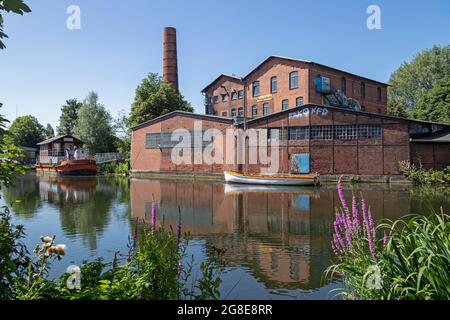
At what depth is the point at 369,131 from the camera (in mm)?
27359

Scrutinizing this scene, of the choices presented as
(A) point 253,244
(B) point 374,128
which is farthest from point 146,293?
(B) point 374,128

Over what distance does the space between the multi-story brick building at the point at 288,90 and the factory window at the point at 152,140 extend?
10.1 meters

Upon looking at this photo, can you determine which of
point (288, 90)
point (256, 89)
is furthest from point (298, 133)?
point (256, 89)

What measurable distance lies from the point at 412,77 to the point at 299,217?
52495mm

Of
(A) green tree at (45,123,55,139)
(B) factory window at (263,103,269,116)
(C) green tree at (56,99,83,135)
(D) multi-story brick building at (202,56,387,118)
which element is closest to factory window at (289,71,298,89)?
(D) multi-story brick building at (202,56,387,118)

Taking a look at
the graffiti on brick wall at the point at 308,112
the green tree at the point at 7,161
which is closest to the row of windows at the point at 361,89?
the graffiti on brick wall at the point at 308,112

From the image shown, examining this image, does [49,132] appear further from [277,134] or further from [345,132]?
[345,132]

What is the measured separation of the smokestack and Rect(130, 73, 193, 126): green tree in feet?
3.82

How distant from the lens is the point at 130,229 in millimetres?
10523

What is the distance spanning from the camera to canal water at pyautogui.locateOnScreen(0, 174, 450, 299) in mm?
6180

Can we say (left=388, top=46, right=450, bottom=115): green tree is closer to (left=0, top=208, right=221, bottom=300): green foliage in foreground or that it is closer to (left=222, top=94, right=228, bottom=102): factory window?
(left=222, top=94, right=228, bottom=102): factory window

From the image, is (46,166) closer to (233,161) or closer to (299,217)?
(233,161)

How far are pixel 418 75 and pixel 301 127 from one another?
116 feet

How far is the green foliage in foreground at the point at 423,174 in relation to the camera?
80.0ft
